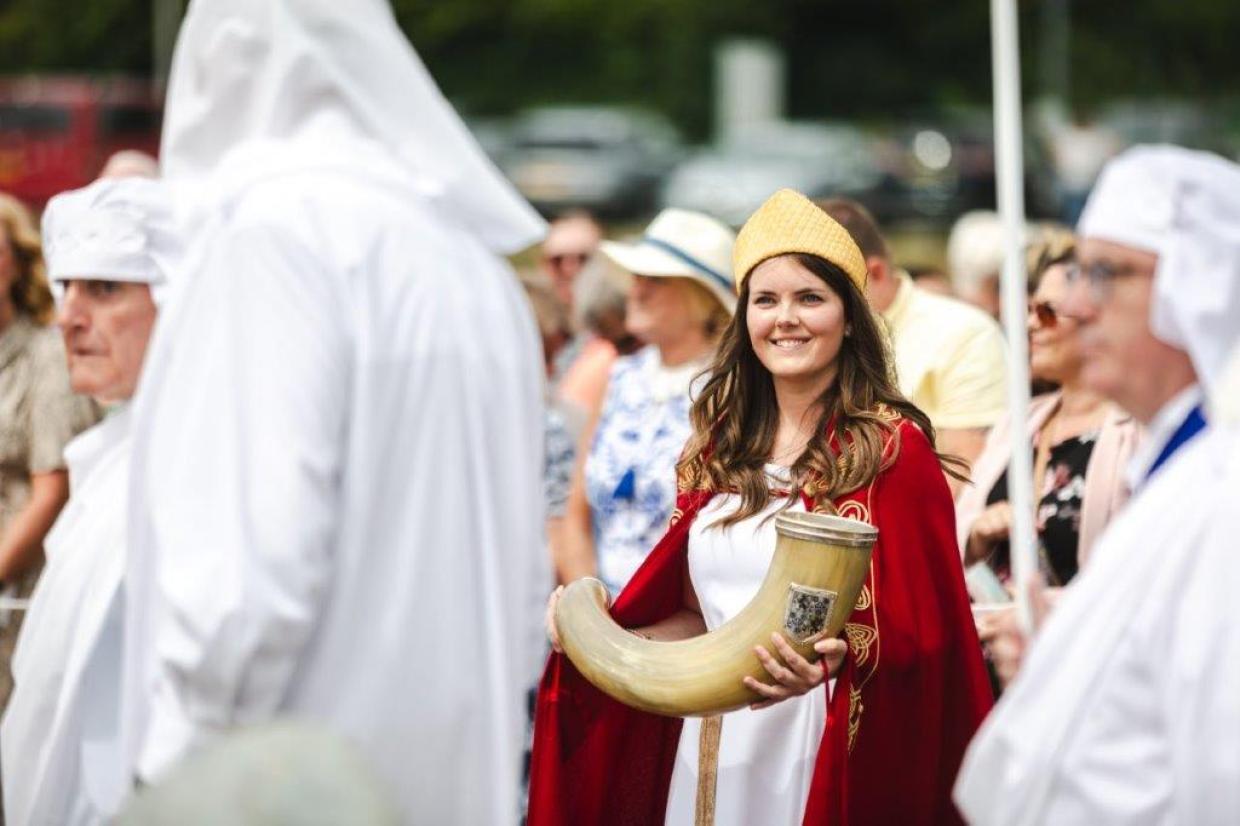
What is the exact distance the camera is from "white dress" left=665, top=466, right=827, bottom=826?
4.65 meters

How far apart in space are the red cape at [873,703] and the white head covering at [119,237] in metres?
1.21

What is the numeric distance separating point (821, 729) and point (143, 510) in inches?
71.9

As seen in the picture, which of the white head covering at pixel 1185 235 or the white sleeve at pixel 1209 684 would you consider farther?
the white head covering at pixel 1185 235

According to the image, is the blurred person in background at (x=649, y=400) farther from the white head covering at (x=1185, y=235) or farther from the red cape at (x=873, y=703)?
the white head covering at (x=1185, y=235)

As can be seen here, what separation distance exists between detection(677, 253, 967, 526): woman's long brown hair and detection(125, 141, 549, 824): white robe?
117 centimetres

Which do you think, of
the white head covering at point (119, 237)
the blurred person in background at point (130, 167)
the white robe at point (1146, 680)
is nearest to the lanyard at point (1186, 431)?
the white robe at point (1146, 680)

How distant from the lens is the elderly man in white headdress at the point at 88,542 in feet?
12.8

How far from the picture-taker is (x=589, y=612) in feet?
14.6

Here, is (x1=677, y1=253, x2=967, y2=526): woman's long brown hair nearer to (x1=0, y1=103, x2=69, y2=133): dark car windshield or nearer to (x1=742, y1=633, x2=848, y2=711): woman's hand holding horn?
(x1=742, y1=633, x2=848, y2=711): woman's hand holding horn

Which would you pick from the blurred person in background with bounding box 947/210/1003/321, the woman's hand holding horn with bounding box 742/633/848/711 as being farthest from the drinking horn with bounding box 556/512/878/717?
the blurred person in background with bounding box 947/210/1003/321

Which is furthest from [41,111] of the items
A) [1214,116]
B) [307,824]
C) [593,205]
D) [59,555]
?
[307,824]

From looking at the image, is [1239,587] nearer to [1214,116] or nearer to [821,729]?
[821,729]

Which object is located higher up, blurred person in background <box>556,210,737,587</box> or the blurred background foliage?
the blurred background foliage

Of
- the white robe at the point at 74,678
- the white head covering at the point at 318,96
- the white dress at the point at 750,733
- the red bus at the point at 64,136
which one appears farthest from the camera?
the red bus at the point at 64,136
